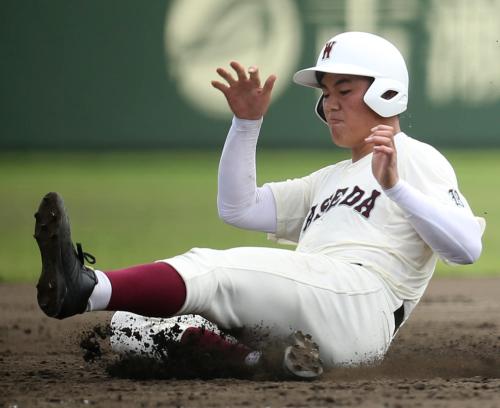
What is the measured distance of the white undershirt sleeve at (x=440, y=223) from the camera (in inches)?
124

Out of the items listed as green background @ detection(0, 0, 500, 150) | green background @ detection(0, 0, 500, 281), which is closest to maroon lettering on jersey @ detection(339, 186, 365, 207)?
green background @ detection(0, 0, 500, 281)

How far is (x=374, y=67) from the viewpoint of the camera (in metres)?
3.56

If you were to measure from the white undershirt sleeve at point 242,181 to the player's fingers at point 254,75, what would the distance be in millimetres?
146

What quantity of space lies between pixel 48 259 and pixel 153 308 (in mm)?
312

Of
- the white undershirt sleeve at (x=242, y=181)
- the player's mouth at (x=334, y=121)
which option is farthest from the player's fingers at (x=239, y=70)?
the player's mouth at (x=334, y=121)

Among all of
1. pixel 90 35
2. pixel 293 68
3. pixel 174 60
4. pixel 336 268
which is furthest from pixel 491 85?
pixel 336 268

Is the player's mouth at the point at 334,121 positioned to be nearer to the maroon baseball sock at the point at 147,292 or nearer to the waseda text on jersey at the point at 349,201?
the waseda text on jersey at the point at 349,201

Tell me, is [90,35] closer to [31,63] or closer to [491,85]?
[31,63]

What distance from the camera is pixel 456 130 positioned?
35.3 ft

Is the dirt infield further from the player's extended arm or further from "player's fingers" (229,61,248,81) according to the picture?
"player's fingers" (229,61,248,81)

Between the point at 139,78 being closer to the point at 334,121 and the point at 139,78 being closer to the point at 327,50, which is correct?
the point at 327,50

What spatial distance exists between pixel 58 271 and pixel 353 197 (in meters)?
0.98

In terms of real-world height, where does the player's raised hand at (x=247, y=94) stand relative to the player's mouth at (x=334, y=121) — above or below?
above

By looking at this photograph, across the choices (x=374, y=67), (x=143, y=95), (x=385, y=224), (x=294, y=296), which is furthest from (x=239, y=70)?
(x=143, y=95)
